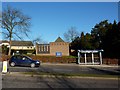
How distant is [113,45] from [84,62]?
1182 centimetres

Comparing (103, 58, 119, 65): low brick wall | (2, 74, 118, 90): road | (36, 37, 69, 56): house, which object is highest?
(36, 37, 69, 56): house

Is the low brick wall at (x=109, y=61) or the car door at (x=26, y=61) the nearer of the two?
the car door at (x=26, y=61)

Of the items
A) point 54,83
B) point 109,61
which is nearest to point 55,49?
point 109,61

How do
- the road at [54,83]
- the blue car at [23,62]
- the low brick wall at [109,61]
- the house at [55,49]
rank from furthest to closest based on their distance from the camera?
the house at [55,49]
the low brick wall at [109,61]
the blue car at [23,62]
the road at [54,83]

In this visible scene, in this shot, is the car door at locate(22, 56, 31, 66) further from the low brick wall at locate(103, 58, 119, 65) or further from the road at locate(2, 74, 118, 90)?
the low brick wall at locate(103, 58, 119, 65)

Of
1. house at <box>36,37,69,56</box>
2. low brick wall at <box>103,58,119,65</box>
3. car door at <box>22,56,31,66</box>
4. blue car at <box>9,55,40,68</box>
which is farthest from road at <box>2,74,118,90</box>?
house at <box>36,37,69,56</box>

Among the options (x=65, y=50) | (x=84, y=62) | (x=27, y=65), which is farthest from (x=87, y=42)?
(x=27, y=65)

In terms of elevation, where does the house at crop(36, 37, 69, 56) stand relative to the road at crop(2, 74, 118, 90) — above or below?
above


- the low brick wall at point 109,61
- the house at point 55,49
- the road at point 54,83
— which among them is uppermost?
the house at point 55,49

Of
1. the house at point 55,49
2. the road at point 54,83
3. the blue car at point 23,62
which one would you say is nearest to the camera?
the road at point 54,83

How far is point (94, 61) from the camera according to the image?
43.6m

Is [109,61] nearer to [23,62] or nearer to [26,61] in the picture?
[26,61]

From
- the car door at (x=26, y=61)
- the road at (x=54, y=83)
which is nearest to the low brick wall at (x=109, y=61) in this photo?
the car door at (x=26, y=61)

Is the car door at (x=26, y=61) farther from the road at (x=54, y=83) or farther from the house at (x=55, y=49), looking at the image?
the house at (x=55, y=49)
